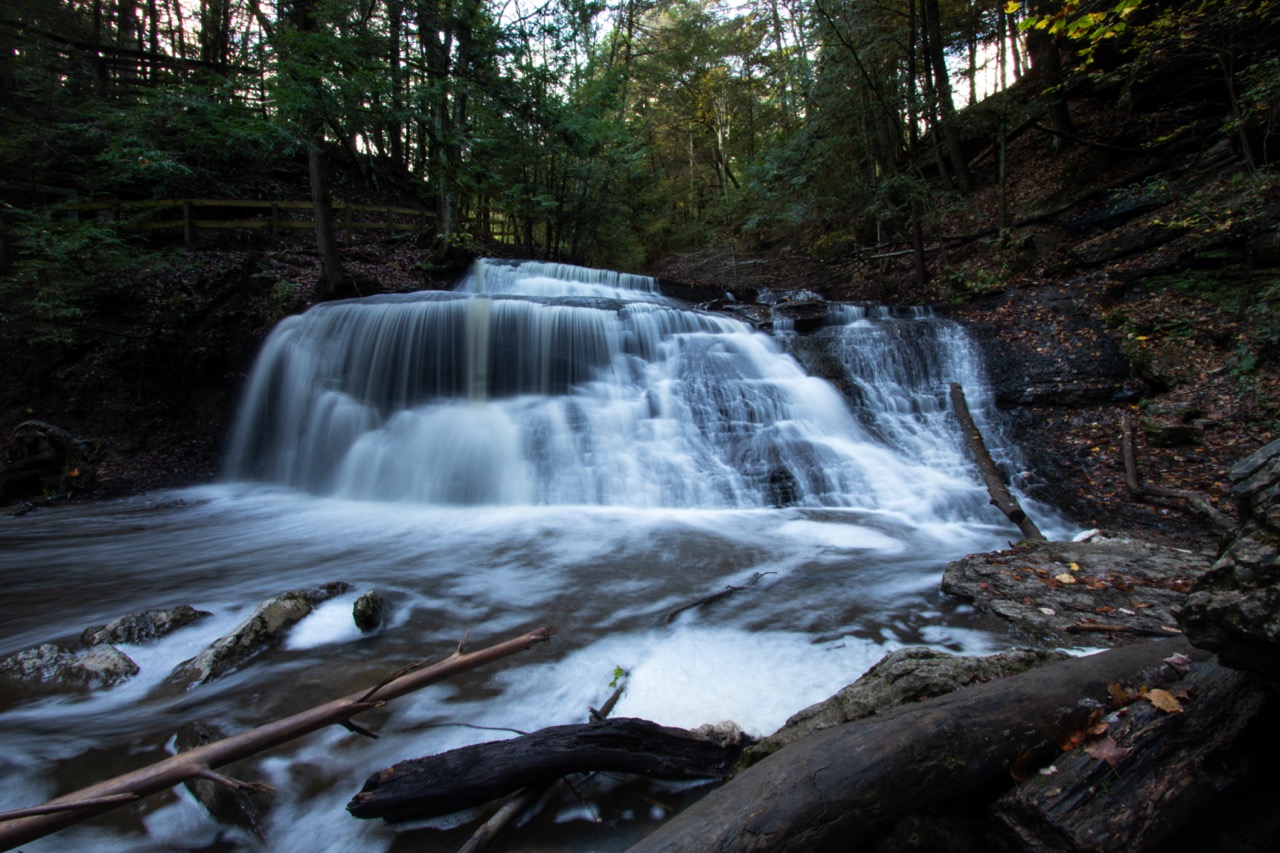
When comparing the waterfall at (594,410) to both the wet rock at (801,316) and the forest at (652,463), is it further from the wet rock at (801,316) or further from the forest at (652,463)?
the wet rock at (801,316)

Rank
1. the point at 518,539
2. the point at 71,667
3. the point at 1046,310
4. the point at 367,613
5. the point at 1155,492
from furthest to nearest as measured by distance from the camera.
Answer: the point at 1046,310
the point at 518,539
the point at 1155,492
the point at 367,613
the point at 71,667

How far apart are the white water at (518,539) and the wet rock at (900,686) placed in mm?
498

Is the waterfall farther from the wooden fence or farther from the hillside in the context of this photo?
the wooden fence

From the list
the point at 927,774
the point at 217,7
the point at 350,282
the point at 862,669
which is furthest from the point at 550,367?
the point at 217,7

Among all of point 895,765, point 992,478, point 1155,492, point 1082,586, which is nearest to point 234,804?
point 895,765

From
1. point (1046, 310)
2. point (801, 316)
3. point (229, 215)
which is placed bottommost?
point (1046, 310)

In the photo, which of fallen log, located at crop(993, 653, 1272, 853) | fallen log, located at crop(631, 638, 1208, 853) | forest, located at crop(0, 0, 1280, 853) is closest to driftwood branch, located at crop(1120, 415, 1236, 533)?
forest, located at crop(0, 0, 1280, 853)

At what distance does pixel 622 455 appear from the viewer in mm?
7746

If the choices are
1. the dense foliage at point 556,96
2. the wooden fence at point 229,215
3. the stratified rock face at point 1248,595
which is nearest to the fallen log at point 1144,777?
the stratified rock face at point 1248,595

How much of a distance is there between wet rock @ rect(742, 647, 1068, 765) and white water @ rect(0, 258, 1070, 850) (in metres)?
0.50

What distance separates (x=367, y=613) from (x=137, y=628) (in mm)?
1421

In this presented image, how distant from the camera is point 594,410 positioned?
854cm

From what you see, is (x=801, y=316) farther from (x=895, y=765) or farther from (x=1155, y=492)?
(x=895, y=765)

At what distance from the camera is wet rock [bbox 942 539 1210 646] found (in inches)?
119
